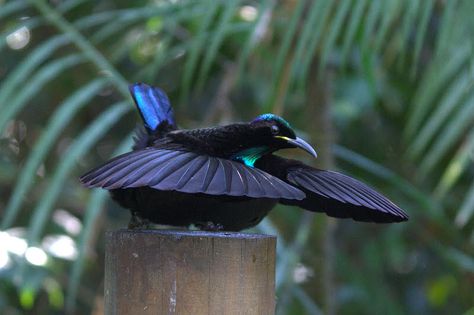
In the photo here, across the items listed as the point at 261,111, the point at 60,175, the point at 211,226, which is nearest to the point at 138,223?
the point at 211,226

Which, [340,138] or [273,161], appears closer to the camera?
[273,161]

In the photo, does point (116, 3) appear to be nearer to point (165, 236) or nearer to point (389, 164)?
point (389, 164)

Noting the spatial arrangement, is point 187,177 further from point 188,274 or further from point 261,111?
point 261,111

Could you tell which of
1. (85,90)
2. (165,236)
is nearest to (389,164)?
(85,90)

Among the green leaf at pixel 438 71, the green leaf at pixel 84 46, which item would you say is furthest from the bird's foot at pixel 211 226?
the green leaf at pixel 84 46

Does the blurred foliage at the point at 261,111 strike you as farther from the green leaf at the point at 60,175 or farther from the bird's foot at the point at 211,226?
the bird's foot at the point at 211,226
